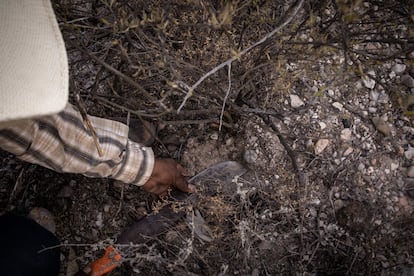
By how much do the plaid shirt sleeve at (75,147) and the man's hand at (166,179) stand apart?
0.37 ft

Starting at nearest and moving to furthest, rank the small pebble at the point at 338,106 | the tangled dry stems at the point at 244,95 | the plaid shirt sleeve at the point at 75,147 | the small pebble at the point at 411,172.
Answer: the plaid shirt sleeve at the point at 75,147
the tangled dry stems at the point at 244,95
the small pebble at the point at 411,172
the small pebble at the point at 338,106

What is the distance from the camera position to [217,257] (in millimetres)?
1776

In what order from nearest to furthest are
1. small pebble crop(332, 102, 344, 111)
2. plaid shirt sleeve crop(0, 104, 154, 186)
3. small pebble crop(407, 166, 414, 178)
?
plaid shirt sleeve crop(0, 104, 154, 186) < small pebble crop(407, 166, 414, 178) < small pebble crop(332, 102, 344, 111)

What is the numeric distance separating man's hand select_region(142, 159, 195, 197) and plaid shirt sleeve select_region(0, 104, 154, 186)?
0.37 feet

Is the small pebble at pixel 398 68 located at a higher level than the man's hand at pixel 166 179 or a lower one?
higher

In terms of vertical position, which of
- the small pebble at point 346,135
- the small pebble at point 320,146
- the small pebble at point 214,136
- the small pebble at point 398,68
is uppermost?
the small pebble at point 398,68

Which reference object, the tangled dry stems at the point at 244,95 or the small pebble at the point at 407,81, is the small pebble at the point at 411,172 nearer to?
the tangled dry stems at the point at 244,95

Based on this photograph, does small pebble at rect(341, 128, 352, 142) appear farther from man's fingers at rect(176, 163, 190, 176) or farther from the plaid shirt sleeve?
the plaid shirt sleeve

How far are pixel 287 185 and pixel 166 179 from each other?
1.86ft

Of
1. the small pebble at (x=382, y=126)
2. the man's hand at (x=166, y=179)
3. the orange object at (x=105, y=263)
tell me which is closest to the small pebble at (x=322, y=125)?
the small pebble at (x=382, y=126)

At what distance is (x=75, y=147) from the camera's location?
4.31 feet

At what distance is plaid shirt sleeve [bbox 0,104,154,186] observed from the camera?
116 centimetres

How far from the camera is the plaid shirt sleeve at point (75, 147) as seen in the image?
1.16m

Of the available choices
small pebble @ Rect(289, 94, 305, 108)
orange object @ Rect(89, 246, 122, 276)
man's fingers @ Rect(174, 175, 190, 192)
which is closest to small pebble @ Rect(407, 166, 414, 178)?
small pebble @ Rect(289, 94, 305, 108)
